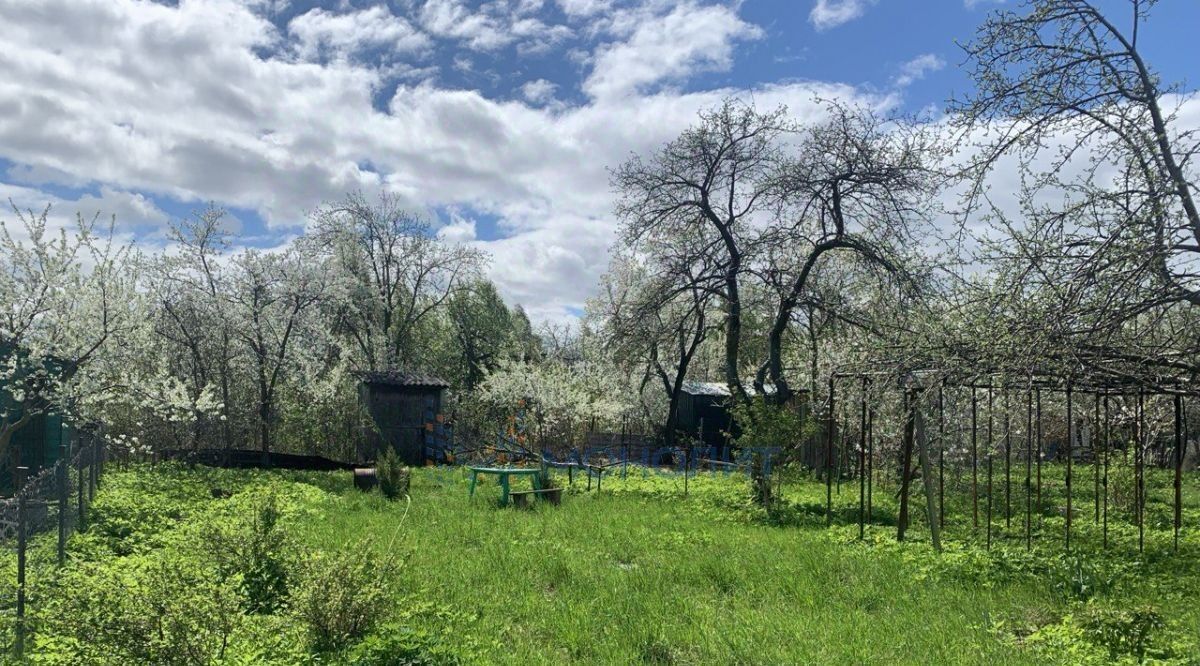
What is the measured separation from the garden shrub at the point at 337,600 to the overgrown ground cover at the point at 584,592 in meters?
0.01

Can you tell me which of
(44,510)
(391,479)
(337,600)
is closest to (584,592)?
(337,600)

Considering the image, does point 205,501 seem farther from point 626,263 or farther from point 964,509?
point 626,263

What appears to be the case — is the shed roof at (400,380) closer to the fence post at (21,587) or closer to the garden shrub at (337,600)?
the garden shrub at (337,600)

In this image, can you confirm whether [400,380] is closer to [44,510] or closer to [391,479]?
[391,479]

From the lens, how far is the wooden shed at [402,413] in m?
22.8

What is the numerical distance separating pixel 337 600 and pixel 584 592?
8.12 feet

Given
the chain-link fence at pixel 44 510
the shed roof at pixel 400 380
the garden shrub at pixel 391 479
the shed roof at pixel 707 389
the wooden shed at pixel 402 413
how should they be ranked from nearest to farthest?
1. the chain-link fence at pixel 44 510
2. the garden shrub at pixel 391 479
3. the wooden shed at pixel 402 413
4. the shed roof at pixel 400 380
5. the shed roof at pixel 707 389

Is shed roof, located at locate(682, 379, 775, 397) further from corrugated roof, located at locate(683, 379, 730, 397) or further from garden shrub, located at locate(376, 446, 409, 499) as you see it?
garden shrub, located at locate(376, 446, 409, 499)

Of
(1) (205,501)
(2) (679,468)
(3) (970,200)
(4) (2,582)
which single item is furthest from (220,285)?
(3) (970,200)

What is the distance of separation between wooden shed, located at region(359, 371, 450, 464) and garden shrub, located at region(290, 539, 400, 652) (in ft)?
57.1

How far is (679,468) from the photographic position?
20.5 metres

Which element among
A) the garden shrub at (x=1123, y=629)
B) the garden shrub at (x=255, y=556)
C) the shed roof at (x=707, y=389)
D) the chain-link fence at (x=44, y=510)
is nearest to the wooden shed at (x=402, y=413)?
the shed roof at (x=707, y=389)

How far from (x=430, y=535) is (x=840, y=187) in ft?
37.9

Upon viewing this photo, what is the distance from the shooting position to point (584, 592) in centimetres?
706
